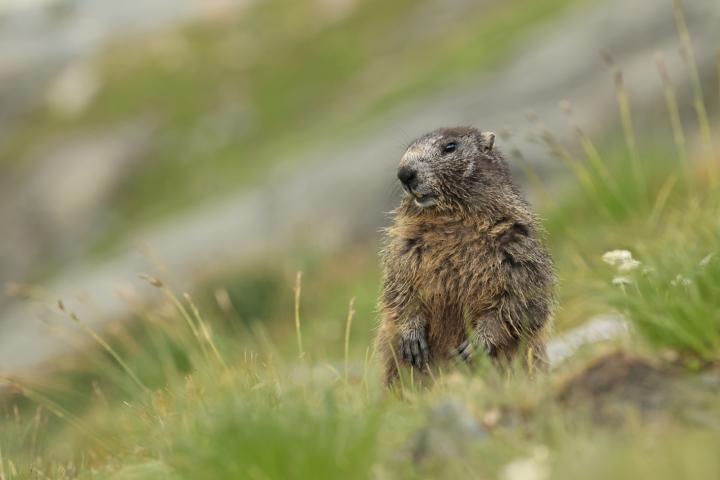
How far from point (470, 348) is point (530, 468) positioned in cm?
256

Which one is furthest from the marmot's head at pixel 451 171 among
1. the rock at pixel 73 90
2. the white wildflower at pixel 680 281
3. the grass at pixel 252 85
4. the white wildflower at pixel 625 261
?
the rock at pixel 73 90

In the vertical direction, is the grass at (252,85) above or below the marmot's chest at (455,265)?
below

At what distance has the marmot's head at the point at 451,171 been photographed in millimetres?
6688

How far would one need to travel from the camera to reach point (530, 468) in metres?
3.33

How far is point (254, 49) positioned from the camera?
55719mm

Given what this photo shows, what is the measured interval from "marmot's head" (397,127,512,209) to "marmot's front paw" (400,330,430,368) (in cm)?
96

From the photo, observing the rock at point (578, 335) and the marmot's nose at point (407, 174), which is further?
the marmot's nose at point (407, 174)

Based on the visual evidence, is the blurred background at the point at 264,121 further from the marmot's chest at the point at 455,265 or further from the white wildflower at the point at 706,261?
the white wildflower at the point at 706,261

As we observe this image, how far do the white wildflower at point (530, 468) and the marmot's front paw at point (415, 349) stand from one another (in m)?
2.63

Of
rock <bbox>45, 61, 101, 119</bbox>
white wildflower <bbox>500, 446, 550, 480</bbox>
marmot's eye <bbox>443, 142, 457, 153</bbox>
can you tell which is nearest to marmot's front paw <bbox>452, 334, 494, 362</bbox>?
marmot's eye <bbox>443, 142, 457, 153</bbox>

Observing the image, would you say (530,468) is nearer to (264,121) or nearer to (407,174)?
(407,174)

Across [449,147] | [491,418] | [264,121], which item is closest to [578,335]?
[449,147]

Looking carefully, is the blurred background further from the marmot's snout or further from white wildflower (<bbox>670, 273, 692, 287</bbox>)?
white wildflower (<bbox>670, 273, 692, 287</bbox>)

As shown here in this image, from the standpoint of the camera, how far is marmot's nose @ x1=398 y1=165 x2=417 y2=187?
22.0 feet
